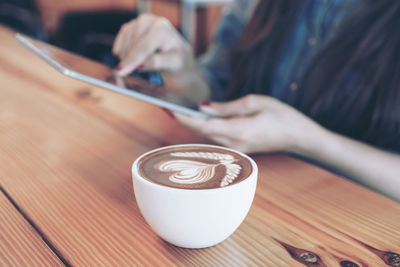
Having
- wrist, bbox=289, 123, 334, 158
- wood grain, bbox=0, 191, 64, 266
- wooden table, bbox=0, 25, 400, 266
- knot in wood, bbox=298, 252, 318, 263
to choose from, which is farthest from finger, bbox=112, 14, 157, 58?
knot in wood, bbox=298, 252, 318, 263

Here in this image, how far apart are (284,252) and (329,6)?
3.11 feet

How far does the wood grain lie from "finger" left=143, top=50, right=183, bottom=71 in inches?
23.4

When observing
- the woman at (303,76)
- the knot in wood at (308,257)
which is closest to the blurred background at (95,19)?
the woman at (303,76)

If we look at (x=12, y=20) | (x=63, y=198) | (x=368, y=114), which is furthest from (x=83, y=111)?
(x=12, y=20)

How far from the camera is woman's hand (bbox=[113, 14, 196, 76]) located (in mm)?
918

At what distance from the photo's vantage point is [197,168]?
480 millimetres

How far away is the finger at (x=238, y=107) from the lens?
769 mm

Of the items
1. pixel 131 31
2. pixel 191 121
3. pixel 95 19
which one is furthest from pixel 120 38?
pixel 95 19

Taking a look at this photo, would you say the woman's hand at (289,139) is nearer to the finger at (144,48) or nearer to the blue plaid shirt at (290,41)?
the finger at (144,48)

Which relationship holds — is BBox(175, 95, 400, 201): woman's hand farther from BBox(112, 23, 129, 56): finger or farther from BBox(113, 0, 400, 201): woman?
BBox(112, 23, 129, 56): finger

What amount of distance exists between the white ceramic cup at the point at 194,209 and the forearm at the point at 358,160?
0.39m

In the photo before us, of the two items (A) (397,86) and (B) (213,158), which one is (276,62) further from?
(B) (213,158)

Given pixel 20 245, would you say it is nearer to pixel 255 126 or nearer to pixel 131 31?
pixel 255 126

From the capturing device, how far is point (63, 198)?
55 centimetres
